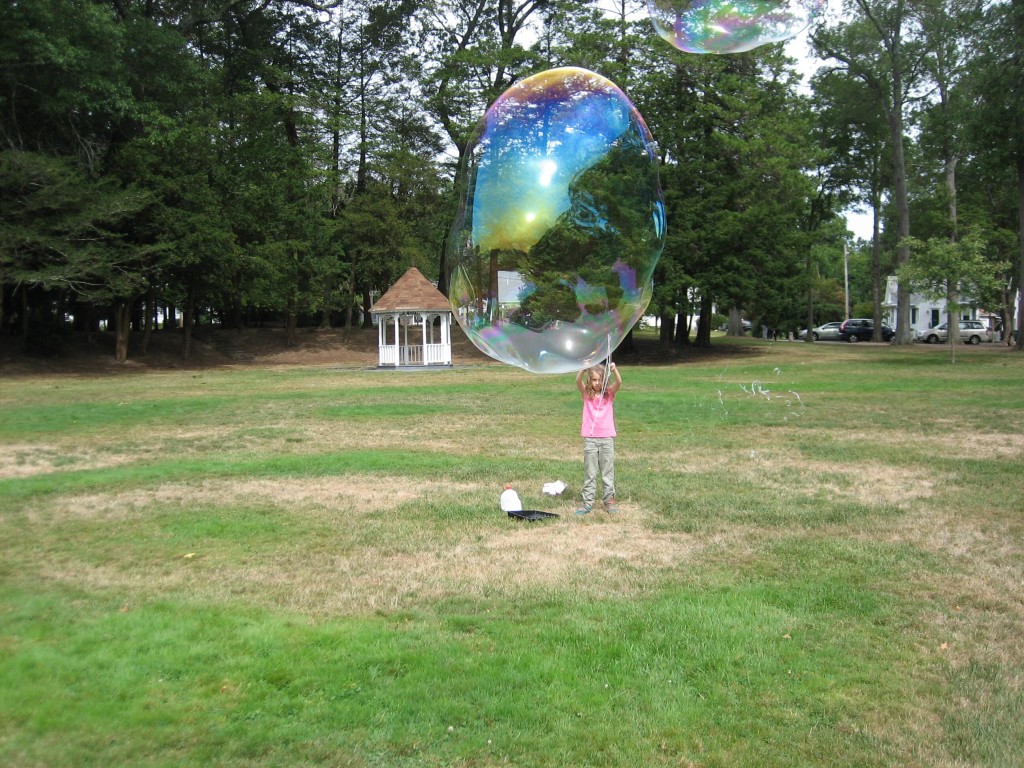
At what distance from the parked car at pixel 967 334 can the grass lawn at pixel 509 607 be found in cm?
4849

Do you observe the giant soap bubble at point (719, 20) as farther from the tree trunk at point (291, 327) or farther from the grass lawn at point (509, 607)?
the tree trunk at point (291, 327)

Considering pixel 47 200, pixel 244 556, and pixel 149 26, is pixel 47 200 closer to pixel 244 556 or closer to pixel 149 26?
pixel 149 26

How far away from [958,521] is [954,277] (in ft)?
93.0

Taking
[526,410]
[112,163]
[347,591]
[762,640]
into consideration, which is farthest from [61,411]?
[112,163]

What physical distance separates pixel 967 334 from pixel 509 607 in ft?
194

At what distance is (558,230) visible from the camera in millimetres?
7383

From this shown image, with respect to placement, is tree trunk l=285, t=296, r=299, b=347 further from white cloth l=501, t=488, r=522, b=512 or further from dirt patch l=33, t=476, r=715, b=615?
white cloth l=501, t=488, r=522, b=512

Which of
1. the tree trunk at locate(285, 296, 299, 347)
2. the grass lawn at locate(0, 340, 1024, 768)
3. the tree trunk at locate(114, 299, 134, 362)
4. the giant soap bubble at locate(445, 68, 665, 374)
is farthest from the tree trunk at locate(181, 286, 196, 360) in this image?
the giant soap bubble at locate(445, 68, 665, 374)

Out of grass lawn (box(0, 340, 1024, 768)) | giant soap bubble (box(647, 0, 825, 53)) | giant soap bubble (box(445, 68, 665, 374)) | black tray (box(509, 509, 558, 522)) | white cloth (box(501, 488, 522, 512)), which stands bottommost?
grass lawn (box(0, 340, 1024, 768))

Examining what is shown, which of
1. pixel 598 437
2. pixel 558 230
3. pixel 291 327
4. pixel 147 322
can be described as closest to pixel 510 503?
pixel 598 437

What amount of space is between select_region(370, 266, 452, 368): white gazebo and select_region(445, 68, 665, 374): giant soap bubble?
30786 mm

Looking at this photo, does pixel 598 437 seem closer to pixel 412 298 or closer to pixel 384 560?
pixel 384 560

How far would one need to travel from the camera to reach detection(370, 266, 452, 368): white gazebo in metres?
38.8

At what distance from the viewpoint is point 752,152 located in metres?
38.1
